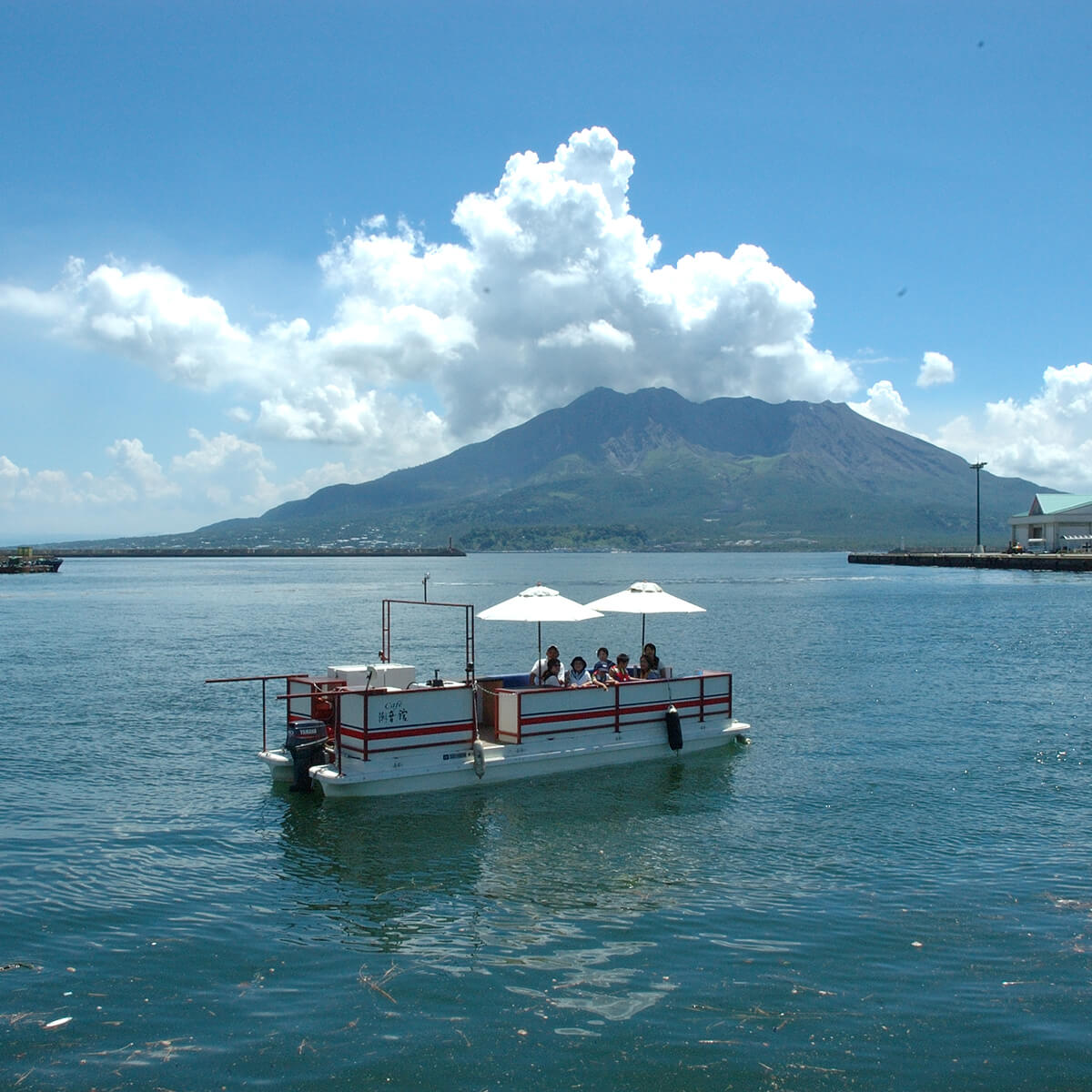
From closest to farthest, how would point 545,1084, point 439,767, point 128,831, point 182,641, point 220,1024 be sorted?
point 545,1084 → point 220,1024 → point 128,831 → point 439,767 → point 182,641

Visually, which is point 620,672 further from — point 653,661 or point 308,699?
point 308,699

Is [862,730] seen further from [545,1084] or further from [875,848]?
[545,1084]

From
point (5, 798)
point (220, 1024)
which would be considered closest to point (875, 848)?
point (220, 1024)

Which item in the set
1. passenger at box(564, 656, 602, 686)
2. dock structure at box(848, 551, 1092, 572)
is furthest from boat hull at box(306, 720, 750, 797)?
dock structure at box(848, 551, 1092, 572)

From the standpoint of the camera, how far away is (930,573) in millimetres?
148500

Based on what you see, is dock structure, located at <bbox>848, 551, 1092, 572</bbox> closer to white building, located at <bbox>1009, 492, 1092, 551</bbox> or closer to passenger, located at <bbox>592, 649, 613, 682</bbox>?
white building, located at <bbox>1009, 492, 1092, 551</bbox>

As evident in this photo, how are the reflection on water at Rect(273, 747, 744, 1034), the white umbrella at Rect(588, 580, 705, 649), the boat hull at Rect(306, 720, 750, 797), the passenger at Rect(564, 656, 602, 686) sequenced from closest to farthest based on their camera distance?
the reflection on water at Rect(273, 747, 744, 1034) < the boat hull at Rect(306, 720, 750, 797) < the passenger at Rect(564, 656, 602, 686) < the white umbrella at Rect(588, 580, 705, 649)

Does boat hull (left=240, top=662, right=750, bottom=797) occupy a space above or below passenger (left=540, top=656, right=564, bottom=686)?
below

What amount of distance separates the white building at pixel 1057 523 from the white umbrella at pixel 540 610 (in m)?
156

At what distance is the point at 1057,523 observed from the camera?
532 feet

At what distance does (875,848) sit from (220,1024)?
37.1ft

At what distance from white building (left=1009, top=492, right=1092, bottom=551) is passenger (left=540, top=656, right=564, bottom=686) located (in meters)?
157

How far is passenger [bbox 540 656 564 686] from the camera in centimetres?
2356

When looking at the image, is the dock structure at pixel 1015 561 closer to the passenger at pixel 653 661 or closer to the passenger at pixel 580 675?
the passenger at pixel 653 661
